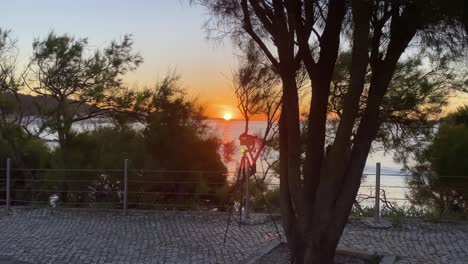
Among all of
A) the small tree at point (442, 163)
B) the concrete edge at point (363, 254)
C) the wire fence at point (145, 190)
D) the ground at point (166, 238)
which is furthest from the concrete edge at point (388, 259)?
the small tree at point (442, 163)

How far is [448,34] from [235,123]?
11871mm

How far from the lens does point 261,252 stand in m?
7.48

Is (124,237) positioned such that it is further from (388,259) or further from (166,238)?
(388,259)

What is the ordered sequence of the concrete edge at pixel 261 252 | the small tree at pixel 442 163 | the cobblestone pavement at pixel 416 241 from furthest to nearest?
1. the small tree at pixel 442 163
2. the cobblestone pavement at pixel 416 241
3. the concrete edge at pixel 261 252

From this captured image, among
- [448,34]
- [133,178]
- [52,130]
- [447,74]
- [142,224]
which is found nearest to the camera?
[448,34]

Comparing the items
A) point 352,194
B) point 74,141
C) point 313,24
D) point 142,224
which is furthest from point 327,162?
point 74,141

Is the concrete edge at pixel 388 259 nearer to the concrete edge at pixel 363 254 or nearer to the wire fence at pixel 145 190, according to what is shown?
the concrete edge at pixel 363 254

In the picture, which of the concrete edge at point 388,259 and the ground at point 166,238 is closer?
the concrete edge at point 388,259

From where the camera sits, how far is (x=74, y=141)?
1544 cm

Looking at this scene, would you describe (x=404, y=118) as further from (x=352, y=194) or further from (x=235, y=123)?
(x=352, y=194)

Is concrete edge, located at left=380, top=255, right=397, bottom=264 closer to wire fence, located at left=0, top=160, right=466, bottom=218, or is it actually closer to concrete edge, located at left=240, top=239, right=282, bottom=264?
concrete edge, located at left=240, top=239, right=282, bottom=264

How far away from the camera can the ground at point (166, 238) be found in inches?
294

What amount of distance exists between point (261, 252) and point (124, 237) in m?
2.44

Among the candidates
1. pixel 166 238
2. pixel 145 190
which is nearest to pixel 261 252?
pixel 166 238
